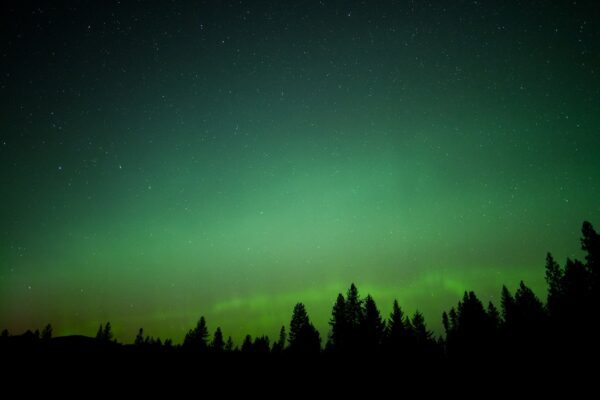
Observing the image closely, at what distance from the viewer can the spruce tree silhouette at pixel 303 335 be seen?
44094mm

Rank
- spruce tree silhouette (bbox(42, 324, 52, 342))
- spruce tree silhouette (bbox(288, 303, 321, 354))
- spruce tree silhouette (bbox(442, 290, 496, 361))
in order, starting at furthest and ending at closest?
spruce tree silhouette (bbox(42, 324, 52, 342)) → spruce tree silhouette (bbox(288, 303, 321, 354)) → spruce tree silhouette (bbox(442, 290, 496, 361))

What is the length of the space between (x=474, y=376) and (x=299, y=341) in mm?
25782

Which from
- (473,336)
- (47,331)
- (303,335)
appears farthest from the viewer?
(47,331)

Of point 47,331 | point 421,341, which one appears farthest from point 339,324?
point 47,331

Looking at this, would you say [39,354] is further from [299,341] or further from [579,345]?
[579,345]

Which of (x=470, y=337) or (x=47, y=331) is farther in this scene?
(x=47, y=331)

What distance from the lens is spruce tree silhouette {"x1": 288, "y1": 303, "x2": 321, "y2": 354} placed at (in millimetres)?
44094

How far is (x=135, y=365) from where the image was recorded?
79.2 ft

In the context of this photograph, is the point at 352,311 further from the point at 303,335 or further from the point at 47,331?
the point at 47,331

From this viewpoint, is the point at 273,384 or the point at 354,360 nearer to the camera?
the point at 273,384

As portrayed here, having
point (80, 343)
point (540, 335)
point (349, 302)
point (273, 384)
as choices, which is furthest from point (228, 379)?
point (540, 335)

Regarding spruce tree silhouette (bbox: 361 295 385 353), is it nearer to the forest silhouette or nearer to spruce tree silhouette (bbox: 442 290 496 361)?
the forest silhouette

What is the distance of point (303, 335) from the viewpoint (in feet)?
158

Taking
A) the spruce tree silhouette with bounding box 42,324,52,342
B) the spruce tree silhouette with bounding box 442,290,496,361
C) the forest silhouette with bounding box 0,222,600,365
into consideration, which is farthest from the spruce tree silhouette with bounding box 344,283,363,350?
the spruce tree silhouette with bounding box 42,324,52,342
